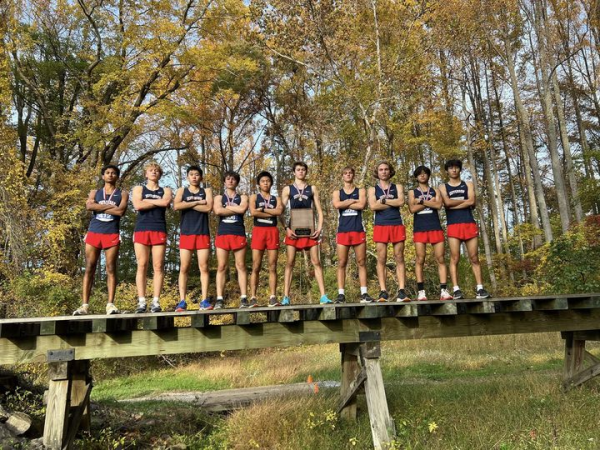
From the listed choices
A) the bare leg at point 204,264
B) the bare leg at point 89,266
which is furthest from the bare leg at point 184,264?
the bare leg at point 89,266

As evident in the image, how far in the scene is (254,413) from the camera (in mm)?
5457

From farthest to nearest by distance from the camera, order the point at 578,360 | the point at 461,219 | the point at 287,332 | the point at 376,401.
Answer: the point at 578,360
the point at 461,219
the point at 287,332
the point at 376,401

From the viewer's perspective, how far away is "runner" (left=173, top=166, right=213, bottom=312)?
567cm

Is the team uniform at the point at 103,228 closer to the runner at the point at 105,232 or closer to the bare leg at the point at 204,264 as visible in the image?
the runner at the point at 105,232

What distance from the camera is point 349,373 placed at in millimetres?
5812

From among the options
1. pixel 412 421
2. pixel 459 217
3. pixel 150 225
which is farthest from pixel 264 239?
pixel 412 421

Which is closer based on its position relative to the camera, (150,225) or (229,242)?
(150,225)

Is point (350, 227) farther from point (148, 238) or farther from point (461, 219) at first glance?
point (148, 238)

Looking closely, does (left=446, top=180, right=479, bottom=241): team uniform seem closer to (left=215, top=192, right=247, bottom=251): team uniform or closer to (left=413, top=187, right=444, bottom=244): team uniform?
(left=413, top=187, right=444, bottom=244): team uniform

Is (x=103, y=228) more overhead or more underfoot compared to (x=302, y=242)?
more overhead

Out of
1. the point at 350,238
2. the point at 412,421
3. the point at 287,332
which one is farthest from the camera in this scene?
the point at 350,238

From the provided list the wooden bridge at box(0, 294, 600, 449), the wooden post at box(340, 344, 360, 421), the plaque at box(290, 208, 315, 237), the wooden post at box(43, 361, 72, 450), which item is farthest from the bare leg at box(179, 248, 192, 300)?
the wooden post at box(340, 344, 360, 421)

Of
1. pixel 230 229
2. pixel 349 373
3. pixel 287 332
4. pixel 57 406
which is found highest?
pixel 230 229

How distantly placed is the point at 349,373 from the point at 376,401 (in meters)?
1.00
